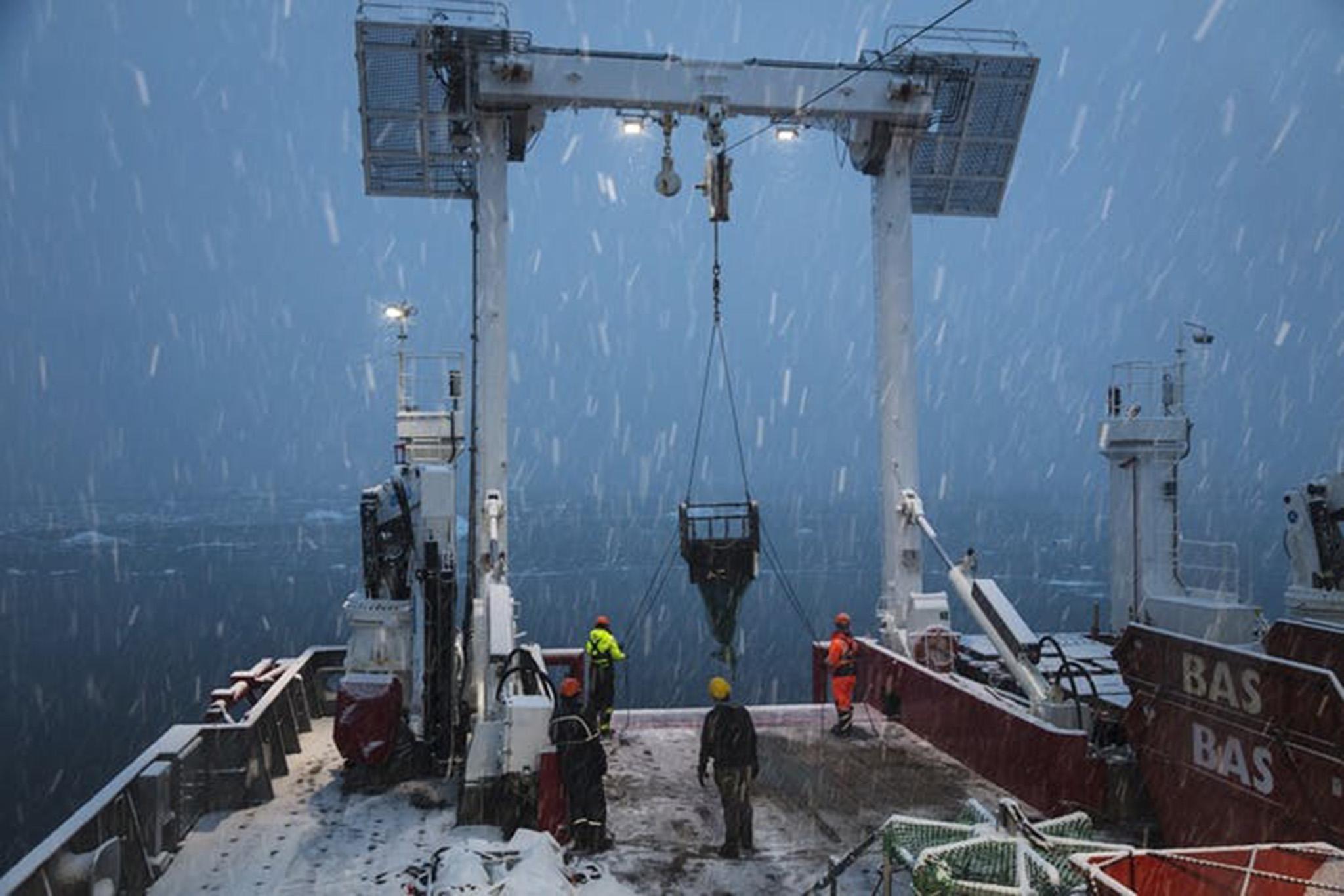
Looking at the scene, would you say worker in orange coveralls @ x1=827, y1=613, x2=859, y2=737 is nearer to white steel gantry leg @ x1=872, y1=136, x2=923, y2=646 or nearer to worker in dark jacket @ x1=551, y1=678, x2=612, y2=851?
white steel gantry leg @ x1=872, y1=136, x2=923, y2=646

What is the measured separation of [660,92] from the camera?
12.8 meters

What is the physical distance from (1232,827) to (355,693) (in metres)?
7.38

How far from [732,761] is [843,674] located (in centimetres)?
369

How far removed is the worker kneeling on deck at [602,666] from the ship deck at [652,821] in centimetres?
57

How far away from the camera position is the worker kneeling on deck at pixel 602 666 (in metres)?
10.5

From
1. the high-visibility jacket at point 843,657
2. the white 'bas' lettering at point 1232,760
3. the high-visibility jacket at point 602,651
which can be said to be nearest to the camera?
the white 'bas' lettering at point 1232,760

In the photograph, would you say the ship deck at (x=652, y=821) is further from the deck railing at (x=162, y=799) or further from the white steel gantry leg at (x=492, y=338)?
the white steel gantry leg at (x=492, y=338)

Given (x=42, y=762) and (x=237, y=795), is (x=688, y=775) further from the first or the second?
(x=42, y=762)

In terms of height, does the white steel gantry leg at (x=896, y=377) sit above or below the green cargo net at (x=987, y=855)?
above

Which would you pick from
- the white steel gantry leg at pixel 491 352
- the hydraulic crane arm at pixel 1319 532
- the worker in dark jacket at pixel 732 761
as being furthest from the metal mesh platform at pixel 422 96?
the hydraulic crane arm at pixel 1319 532

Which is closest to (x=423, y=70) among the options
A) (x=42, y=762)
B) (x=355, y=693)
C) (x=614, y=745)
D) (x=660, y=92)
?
(x=660, y=92)

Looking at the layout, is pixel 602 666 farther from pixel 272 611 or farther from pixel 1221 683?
pixel 272 611

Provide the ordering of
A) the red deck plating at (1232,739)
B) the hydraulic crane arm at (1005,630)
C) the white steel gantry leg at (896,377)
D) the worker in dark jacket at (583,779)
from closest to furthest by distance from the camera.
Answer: the red deck plating at (1232,739)
the worker in dark jacket at (583,779)
the hydraulic crane arm at (1005,630)
the white steel gantry leg at (896,377)

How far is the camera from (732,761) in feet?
25.6
